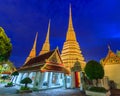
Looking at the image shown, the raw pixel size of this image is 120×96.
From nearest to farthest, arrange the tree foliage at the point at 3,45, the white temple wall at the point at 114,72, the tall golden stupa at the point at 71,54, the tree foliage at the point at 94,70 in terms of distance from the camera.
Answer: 1. the tree foliage at the point at 3,45
2. the tree foliage at the point at 94,70
3. the white temple wall at the point at 114,72
4. the tall golden stupa at the point at 71,54

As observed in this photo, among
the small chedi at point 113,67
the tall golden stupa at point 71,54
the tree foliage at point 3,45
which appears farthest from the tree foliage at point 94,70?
the tall golden stupa at point 71,54

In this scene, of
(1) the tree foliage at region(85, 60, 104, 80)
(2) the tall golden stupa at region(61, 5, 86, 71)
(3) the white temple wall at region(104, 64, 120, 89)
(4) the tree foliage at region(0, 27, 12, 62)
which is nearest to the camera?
(4) the tree foliage at region(0, 27, 12, 62)

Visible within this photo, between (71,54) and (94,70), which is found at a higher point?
(71,54)

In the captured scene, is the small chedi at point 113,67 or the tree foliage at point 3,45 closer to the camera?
the tree foliage at point 3,45

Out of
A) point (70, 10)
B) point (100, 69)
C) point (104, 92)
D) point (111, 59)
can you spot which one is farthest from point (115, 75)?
point (70, 10)

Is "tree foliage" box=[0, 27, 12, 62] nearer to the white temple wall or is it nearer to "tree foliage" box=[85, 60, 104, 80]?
"tree foliage" box=[85, 60, 104, 80]

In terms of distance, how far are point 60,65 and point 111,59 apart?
8210 millimetres

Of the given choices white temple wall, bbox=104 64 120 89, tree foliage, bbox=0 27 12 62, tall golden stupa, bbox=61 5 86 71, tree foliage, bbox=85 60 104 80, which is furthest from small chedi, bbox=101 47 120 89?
tree foliage, bbox=0 27 12 62

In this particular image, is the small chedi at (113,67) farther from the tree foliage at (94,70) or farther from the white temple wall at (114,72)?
the tree foliage at (94,70)

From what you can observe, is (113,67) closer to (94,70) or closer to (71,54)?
(94,70)

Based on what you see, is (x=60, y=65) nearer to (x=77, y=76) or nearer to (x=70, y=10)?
(x=77, y=76)

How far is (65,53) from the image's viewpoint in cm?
3775

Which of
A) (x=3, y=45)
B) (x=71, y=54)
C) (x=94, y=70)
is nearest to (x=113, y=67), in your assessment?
(x=94, y=70)

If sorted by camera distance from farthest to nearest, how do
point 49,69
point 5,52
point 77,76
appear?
point 77,76 → point 49,69 → point 5,52
